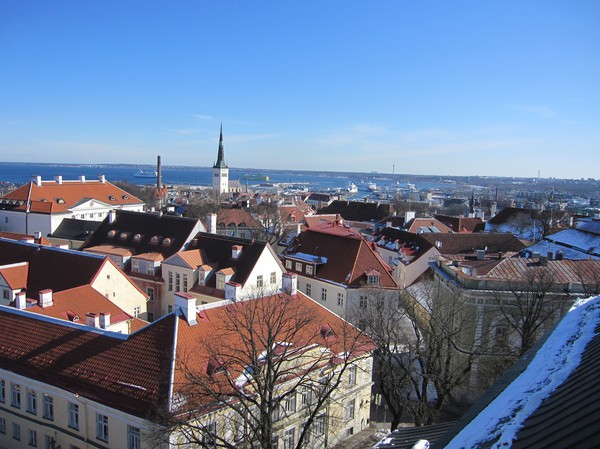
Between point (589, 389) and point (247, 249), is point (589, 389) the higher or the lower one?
the higher one

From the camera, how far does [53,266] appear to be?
96.0 ft

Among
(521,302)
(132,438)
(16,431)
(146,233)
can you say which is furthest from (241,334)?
(146,233)

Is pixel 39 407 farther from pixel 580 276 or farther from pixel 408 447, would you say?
pixel 580 276

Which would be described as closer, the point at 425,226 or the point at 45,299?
the point at 45,299

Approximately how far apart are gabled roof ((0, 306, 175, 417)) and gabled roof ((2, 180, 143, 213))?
38.5 metres

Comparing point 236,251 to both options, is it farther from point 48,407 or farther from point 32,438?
point 32,438

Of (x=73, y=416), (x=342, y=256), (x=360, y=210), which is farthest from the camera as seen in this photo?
(x=360, y=210)

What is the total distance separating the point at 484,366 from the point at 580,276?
24.7 ft

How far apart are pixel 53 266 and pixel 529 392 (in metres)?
28.6

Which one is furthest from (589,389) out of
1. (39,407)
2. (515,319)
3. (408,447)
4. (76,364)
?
(515,319)

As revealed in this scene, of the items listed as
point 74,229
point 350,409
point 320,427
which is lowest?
point 350,409

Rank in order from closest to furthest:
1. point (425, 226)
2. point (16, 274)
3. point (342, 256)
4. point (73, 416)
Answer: point (73, 416) < point (16, 274) < point (342, 256) < point (425, 226)

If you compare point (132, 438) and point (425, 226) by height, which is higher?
point (425, 226)

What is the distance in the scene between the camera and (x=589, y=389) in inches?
228
